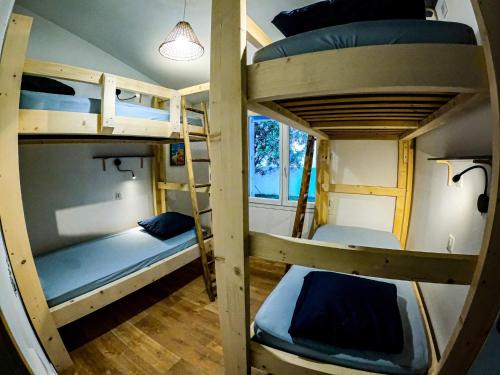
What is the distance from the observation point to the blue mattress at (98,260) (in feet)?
5.52

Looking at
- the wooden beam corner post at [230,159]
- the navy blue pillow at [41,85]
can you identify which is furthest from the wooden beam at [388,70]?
the navy blue pillow at [41,85]

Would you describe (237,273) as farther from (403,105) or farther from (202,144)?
(202,144)

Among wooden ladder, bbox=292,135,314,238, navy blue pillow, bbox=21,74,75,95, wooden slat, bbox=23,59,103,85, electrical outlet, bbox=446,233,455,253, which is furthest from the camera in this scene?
wooden ladder, bbox=292,135,314,238

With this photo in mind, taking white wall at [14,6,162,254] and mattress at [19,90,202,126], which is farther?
white wall at [14,6,162,254]

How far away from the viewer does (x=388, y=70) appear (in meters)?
0.62

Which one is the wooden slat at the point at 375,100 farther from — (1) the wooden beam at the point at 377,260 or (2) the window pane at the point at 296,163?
(2) the window pane at the point at 296,163

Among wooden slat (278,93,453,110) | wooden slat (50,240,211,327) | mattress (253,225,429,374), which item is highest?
wooden slat (278,93,453,110)

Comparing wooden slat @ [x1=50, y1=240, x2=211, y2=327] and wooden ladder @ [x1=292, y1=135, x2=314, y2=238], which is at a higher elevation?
wooden ladder @ [x1=292, y1=135, x2=314, y2=238]

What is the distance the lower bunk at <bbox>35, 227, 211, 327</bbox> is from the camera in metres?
1.63

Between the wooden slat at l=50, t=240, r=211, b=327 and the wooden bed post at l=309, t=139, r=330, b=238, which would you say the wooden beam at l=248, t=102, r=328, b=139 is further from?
the wooden slat at l=50, t=240, r=211, b=327

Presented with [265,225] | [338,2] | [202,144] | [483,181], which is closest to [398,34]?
[338,2]

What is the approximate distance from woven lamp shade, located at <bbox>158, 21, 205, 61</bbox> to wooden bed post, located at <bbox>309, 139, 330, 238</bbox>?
1.73 m

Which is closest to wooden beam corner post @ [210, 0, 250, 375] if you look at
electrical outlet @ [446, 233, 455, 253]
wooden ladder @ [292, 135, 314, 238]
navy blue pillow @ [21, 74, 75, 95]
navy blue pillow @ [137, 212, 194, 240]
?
electrical outlet @ [446, 233, 455, 253]

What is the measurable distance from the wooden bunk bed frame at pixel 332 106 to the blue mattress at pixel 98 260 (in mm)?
1414
